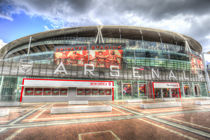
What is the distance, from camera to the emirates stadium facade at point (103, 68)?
2027cm

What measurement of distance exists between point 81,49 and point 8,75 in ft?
60.5

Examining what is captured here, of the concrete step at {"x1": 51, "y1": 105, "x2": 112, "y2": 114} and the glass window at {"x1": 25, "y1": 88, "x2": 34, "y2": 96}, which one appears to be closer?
the concrete step at {"x1": 51, "y1": 105, "x2": 112, "y2": 114}

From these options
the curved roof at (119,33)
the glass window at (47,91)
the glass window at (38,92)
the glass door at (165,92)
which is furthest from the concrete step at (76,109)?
the curved roof at (119,33)

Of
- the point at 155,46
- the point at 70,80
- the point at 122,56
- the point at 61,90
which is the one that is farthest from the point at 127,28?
the point at 61,90

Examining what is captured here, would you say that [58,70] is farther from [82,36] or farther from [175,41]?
[175,41]

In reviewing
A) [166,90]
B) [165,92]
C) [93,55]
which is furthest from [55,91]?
[166,90]

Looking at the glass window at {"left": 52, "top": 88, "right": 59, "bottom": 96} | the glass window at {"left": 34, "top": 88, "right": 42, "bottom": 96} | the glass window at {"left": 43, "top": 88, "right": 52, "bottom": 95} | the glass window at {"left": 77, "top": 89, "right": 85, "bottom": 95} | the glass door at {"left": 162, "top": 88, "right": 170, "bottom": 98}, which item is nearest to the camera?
the glass window at {"left": 34, "top": 88, "right": 42, "bottom": 96}

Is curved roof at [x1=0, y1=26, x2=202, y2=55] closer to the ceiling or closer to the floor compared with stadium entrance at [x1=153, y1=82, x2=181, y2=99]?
closer to the ceiling

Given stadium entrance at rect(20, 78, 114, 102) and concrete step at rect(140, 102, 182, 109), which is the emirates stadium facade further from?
concrete step at rect(140, 102, 182, 109)

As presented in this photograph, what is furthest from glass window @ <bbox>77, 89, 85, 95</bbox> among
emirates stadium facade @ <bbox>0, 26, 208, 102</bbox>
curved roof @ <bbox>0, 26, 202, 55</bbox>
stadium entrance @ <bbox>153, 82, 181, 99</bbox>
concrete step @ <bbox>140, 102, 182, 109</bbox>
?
curved roof @ <bbox>0, 26, 202, 55</bbox>

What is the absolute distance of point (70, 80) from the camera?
2175 centimetres

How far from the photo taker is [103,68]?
24.2m

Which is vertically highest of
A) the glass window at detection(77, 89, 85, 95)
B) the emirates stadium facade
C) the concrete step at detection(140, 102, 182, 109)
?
the emirates stadium facade

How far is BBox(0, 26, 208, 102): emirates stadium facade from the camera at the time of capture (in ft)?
66.5
